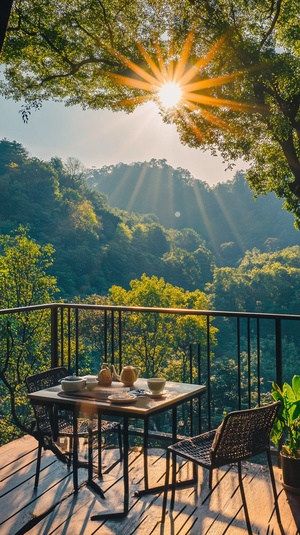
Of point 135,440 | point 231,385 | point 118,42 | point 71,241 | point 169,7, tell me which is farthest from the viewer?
point 71,241

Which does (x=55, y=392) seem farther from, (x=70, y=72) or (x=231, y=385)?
(x=231, y=385)

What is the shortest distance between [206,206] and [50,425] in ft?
155

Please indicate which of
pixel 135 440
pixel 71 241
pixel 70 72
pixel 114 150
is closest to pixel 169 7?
pixel 70 72

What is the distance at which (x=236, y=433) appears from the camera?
260 cm

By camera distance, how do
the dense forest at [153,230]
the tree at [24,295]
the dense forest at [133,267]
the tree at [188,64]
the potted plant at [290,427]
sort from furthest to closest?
the dense forest at [153,230] → the dense forest at [133,267] → the tree at [24,295] → the tree at [188,64] → the potted plant at [290,427]

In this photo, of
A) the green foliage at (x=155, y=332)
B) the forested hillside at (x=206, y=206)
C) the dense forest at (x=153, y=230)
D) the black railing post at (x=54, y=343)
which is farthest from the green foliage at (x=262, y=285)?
the black railing post at (x=54, y=343)

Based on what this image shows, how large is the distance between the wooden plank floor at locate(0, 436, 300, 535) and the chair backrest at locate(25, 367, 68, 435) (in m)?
0.39

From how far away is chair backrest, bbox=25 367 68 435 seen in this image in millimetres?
3430

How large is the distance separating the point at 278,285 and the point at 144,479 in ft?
112

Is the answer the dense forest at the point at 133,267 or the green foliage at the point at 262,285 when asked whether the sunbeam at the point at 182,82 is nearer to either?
the dense forest at the point at 133,267

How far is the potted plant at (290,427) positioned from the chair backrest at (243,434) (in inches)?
22.9

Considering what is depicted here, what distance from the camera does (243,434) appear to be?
2631mm

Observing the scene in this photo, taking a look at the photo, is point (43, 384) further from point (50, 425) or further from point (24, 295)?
point (24, 295)

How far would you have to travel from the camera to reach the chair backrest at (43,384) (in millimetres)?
3430
